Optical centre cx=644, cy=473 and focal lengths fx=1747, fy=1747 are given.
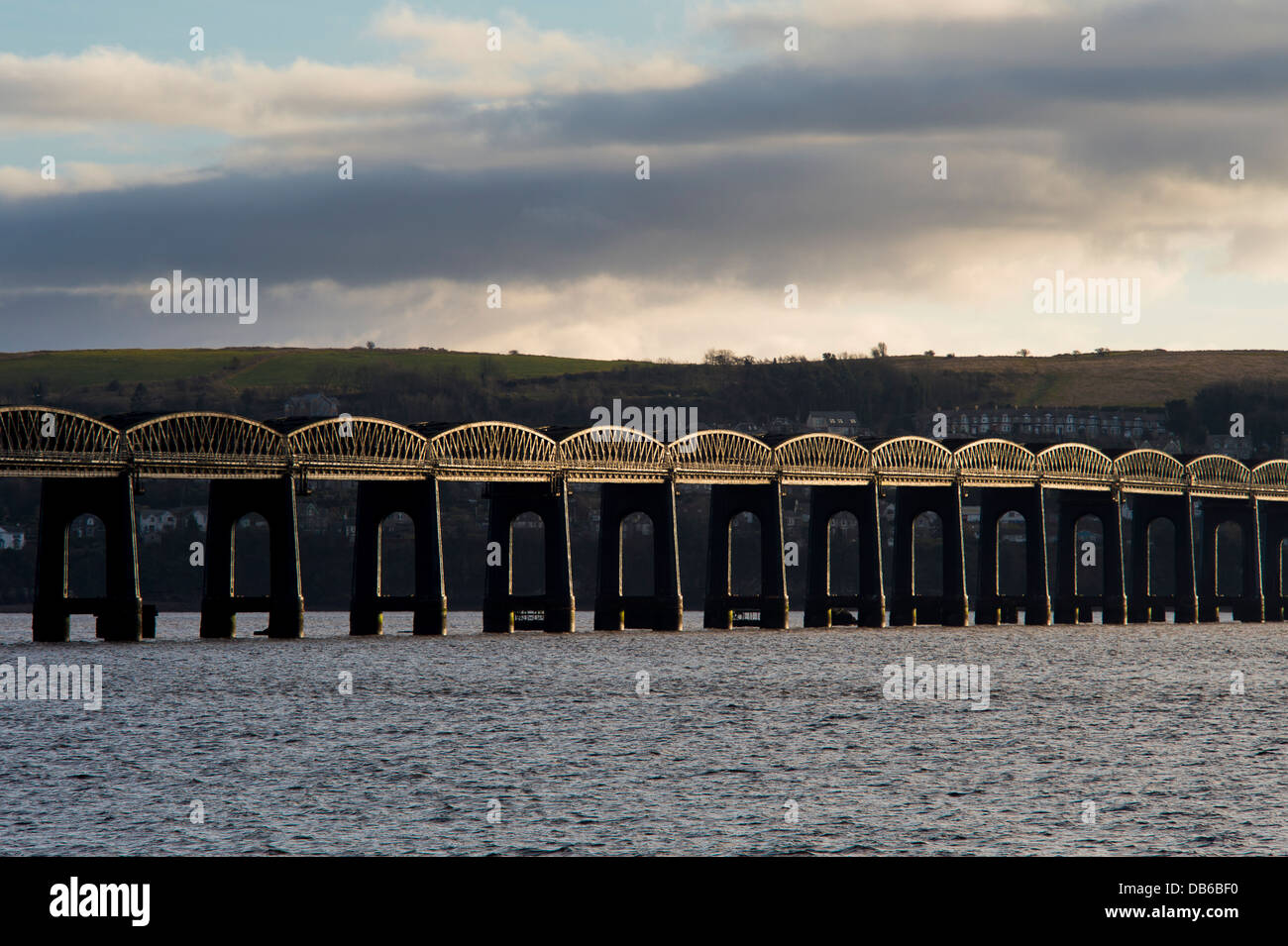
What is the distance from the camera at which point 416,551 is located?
155875 mm

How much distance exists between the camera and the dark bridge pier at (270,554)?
14212cm

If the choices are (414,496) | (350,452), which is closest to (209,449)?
(350,452)

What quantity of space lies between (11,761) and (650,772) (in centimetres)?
2671

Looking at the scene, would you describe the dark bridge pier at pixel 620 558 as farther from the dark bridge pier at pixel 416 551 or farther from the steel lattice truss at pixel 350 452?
the steel lattice truss at pixel 350 452

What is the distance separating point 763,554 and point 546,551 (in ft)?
92.7

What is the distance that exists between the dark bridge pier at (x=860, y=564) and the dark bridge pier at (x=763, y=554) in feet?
24.2

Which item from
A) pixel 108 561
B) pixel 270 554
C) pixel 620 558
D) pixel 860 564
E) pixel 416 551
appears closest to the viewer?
pixel 108 561

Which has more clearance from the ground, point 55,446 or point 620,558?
point 55,446

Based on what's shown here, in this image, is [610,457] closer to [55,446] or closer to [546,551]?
[546,551]

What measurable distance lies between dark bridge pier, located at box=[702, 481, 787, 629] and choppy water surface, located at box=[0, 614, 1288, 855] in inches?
1934
